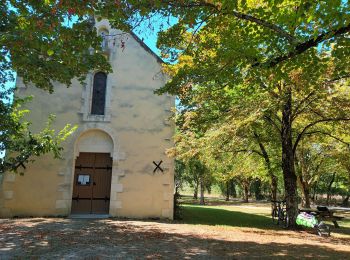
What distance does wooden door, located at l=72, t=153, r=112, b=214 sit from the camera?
45.9ft

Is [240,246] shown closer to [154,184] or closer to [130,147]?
[154,184]

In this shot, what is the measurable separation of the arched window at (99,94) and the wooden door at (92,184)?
194 cm

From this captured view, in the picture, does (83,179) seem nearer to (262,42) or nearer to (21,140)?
(21,140)

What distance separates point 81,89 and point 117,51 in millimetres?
2376

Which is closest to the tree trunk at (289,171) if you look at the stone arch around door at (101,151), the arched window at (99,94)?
the stone arch around door at (101,151)

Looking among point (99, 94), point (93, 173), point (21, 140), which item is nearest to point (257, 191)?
point (93, 173)

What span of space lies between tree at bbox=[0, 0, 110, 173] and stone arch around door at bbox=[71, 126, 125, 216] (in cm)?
145

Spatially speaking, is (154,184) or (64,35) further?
(154,184)

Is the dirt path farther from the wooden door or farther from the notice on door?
the notice on door

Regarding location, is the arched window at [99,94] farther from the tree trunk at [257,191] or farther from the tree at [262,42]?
the tree trunk at [257,191]

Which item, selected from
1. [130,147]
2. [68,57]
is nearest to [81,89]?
[130,147]

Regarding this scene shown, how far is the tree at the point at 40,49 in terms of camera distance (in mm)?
6599

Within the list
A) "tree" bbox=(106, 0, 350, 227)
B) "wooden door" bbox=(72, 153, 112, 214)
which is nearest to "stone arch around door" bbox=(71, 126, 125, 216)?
"wooden door" bbox=(72, 153, 112, 214)

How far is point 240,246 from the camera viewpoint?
335 inches
